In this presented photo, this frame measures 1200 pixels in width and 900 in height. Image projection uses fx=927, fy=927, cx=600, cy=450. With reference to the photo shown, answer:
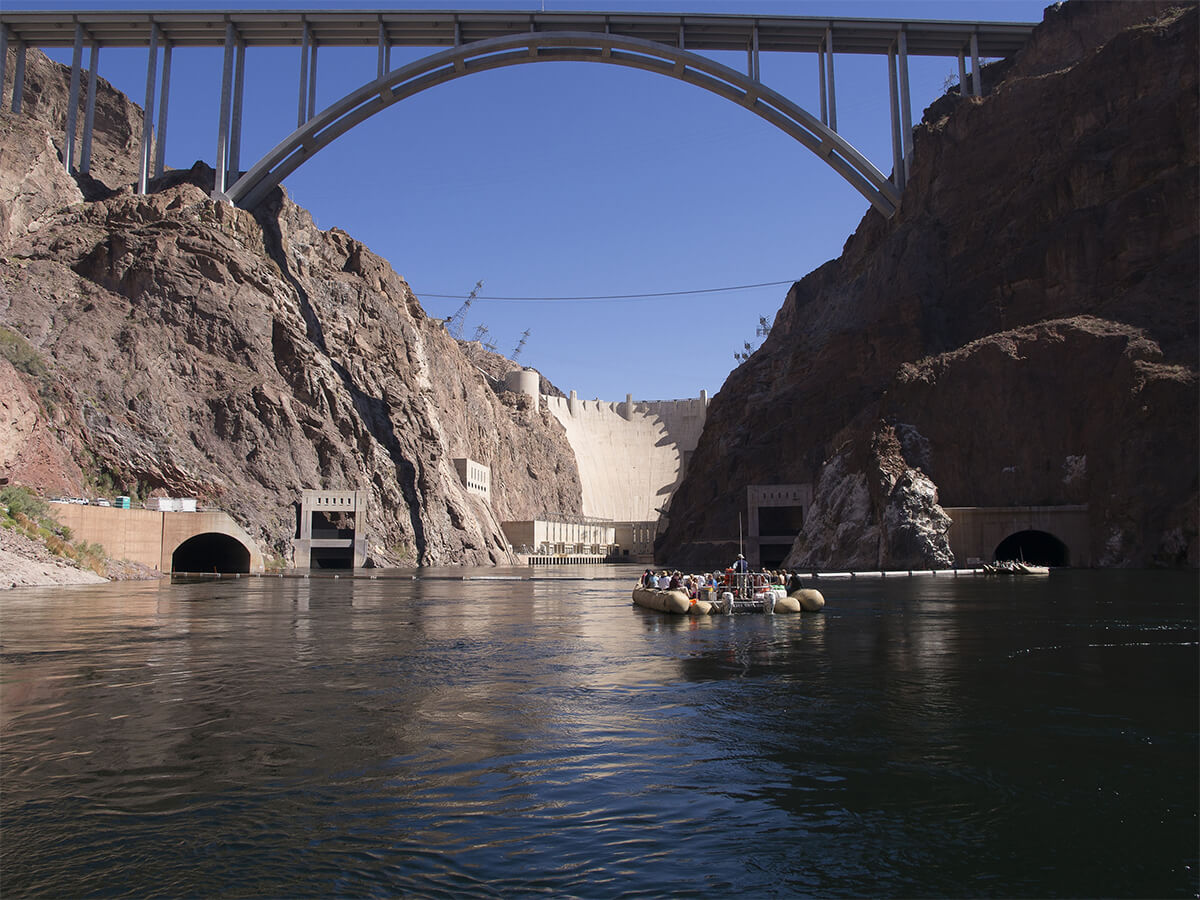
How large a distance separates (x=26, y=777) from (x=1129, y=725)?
13171mm

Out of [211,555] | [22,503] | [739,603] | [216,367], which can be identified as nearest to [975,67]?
[216,367]

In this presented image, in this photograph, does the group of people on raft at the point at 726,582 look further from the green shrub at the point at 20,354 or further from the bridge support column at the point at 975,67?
the bridge support column at the point at 975,67

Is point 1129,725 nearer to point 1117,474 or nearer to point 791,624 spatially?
point 791,624

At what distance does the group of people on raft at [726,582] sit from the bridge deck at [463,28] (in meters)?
68.0

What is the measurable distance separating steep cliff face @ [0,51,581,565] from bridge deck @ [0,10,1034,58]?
12.8 meters

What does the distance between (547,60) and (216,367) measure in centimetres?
4213

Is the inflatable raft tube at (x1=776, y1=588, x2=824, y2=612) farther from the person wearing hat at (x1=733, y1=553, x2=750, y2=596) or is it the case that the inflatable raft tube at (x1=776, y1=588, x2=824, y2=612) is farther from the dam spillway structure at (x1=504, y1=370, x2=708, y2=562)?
the dam spillway structure at (x1=504, y1=370, x2=708, y2=562)

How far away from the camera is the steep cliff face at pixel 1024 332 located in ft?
200

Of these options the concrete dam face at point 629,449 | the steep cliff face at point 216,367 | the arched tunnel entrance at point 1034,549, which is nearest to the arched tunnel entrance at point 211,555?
the steep cliff face at point 216,367

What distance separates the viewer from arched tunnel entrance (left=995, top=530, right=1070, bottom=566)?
64250mm

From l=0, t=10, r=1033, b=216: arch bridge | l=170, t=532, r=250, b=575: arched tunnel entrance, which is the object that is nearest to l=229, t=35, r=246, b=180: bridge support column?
l=0, t=10, r=1033, b=216: arch bridge

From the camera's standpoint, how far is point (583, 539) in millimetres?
151375

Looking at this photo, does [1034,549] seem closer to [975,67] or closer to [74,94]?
[975,67]

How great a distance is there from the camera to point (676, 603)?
31.0 meters
